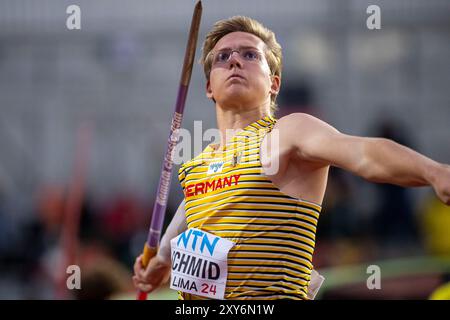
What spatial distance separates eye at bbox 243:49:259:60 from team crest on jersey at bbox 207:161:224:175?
605 millimetres

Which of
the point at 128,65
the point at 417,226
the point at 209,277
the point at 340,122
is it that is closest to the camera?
the point at 209,277

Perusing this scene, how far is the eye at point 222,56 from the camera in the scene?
451 cm

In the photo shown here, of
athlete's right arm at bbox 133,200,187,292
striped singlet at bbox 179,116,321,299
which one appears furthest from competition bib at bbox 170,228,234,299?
athlete's right arm at bbox 133,200,187,292

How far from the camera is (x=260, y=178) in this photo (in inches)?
156

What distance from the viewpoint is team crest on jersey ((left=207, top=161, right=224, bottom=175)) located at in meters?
4.19

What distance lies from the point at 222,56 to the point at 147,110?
18.2ft

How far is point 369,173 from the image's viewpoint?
3.38 metres

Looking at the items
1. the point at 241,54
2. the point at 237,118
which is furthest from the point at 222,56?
the point at 237,118

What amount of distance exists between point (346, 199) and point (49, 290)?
3.25 meters

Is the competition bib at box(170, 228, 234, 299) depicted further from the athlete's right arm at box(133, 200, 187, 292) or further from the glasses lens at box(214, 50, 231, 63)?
the glasses lens at box(214, 50, 231, 63)

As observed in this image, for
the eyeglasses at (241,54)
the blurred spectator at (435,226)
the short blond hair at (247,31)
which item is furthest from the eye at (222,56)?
the blurred spectator at (435,226)

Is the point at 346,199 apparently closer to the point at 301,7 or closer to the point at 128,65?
the point at 301,7

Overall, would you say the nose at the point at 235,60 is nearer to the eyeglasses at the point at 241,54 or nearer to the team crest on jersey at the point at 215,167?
the eyeglasses at the point at 241,54

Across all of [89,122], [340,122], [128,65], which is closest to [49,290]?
[89,122]
